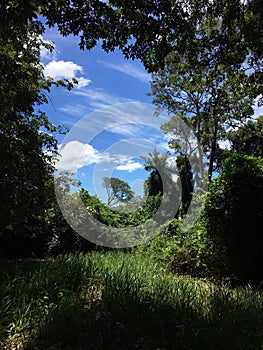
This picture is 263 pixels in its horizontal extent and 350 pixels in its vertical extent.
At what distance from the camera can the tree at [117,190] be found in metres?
9.71

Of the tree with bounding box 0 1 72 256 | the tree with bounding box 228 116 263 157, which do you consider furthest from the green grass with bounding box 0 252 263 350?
the tree with bounding box 228 116 263 157

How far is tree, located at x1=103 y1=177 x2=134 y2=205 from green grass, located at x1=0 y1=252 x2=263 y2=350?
19.4 feet

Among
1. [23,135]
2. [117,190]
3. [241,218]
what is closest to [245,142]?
[117,190]

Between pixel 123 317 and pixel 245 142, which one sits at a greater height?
pixel 245 142

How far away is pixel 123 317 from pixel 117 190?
305 inches

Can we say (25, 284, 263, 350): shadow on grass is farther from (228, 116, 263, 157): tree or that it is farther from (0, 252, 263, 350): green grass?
(228, 116, 263, 157): tree

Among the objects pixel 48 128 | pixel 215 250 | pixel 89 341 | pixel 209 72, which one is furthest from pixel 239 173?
pixel 48 128

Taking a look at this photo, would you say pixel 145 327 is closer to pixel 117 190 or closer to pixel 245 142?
pixel 117 190

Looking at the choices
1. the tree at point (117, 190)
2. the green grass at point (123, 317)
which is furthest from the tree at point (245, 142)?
the green grass at point (123, 317)

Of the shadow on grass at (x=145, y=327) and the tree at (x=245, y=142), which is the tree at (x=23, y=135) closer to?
the shadow on grass at (x=145, y=327)

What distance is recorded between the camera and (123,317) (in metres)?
2.75

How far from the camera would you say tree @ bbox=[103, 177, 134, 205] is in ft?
31.8

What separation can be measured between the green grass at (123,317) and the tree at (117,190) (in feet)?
19.4

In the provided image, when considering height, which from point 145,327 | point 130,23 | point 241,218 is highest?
point 130,23
